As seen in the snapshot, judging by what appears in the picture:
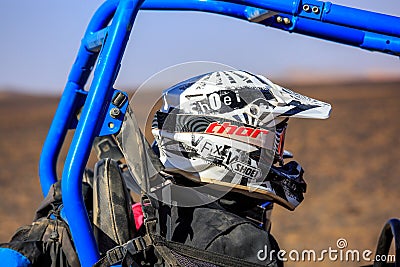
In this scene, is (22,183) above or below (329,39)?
below

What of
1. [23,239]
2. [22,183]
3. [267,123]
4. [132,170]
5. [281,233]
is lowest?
[22,183]

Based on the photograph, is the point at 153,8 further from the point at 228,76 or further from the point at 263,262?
the point at 263,262

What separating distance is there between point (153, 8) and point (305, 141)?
36.3 feet

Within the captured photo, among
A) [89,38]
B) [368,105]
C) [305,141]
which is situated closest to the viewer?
[89,38]

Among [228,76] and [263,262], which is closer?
[263,262]

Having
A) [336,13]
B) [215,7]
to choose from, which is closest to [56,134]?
[215,7]

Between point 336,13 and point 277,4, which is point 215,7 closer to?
point 277,4

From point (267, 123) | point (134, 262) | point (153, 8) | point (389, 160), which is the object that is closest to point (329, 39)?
point (267, 123)

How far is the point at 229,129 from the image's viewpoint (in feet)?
7.22

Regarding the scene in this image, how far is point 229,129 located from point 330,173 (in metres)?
8.60

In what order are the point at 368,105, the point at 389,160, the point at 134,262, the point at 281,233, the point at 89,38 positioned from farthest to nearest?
the point at 368,105 → the point at 389,160 → the point at 281,233 → the point at 89,38 → the point at 134,262

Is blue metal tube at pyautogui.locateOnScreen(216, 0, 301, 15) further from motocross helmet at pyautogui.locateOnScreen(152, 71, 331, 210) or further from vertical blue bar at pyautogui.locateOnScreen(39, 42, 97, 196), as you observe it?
vertical blue bar at pyautogui.locateOnScreen(39, 42, 97, 196)

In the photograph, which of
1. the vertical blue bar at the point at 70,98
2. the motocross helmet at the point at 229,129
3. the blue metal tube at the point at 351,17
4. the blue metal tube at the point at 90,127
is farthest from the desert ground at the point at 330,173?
the blue metal tube at the point at 351,17

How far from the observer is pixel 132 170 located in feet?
6.55
